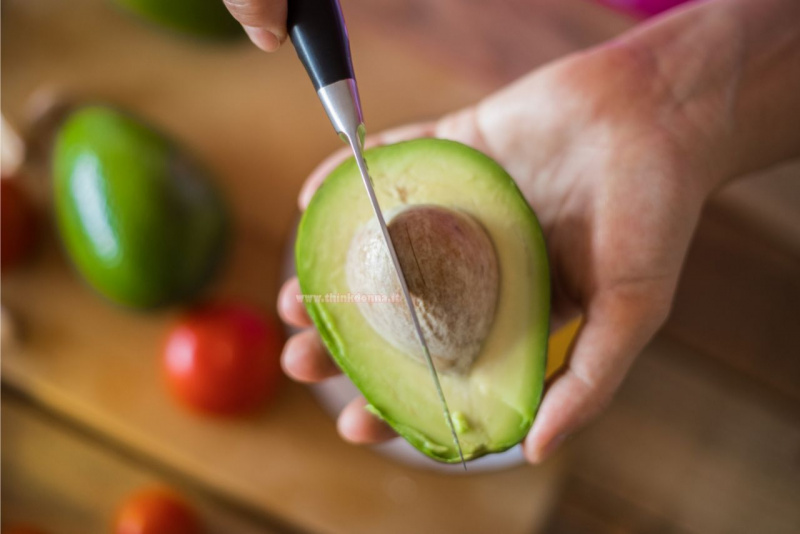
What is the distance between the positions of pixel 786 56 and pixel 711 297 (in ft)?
1.11

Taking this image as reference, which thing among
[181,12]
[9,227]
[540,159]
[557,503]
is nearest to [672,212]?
[540,159]

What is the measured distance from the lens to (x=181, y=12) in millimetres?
818

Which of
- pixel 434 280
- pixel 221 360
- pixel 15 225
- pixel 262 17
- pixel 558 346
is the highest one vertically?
pixel 262 17

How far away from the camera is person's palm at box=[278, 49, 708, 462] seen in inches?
24.6

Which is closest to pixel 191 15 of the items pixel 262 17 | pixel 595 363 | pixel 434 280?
pixel 262 17

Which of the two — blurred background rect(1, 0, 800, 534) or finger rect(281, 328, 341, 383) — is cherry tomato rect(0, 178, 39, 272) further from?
finger rect(281, 328, 341, 383)

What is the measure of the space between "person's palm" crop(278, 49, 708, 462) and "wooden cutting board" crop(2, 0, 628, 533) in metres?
0.14

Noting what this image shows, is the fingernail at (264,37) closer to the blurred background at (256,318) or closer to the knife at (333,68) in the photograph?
the knife at (333,68)

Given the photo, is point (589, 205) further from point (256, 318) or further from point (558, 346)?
point (256, 318)

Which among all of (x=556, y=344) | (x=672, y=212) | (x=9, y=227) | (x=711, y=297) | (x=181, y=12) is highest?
(x=181, y=12)

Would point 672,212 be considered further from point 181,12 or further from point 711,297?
point 181,12

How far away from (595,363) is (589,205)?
0.17 meters

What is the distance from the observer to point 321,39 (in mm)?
516

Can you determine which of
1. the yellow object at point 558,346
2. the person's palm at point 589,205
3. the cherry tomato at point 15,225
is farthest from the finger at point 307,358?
the cherry tomato at point 15,225
